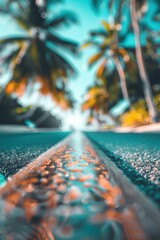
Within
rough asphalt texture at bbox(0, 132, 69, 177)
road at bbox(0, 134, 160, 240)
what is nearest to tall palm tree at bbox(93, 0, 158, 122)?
rough asphalt texture at bbox(0, 132, 69, 177)

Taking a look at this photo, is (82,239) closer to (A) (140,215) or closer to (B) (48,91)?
(A) (140,215)

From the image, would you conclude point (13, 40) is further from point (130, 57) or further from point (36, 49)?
point (130, 57)

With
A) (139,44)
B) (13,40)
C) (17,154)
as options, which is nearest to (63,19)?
(13,40)

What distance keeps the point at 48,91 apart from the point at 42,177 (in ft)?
54.2

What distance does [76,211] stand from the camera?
1.19 ft

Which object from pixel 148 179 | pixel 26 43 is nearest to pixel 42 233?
pixel 148 179

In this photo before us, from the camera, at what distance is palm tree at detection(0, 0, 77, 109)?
48.3 ft

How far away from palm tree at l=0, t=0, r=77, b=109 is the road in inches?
588

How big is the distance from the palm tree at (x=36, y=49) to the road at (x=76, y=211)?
14931 mm

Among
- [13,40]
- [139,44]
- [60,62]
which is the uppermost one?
[13,40]

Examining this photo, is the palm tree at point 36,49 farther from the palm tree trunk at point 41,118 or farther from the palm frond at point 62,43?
the palm tree trunk at point 41,118

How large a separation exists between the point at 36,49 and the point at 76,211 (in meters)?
16.4

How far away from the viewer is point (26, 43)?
16156 mm

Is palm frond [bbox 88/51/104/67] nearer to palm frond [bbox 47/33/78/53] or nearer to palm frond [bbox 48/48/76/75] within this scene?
palm frond [bbox 48/48/76/75]
